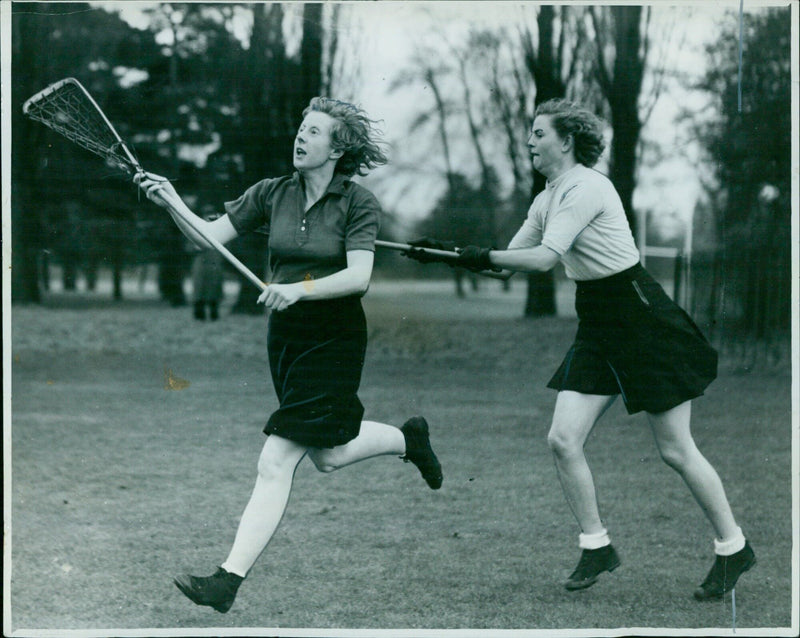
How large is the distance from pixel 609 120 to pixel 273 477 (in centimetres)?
258

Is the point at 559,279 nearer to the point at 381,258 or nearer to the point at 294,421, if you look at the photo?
the point at 381,258

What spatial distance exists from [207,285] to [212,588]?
5.60m

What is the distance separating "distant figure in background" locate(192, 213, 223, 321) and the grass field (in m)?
0.19

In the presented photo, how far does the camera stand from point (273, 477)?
3453 mm

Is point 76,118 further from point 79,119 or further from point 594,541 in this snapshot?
point 594,541

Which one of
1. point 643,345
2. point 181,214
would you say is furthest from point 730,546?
point 181,214

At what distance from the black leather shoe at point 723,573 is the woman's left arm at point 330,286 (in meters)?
1.65

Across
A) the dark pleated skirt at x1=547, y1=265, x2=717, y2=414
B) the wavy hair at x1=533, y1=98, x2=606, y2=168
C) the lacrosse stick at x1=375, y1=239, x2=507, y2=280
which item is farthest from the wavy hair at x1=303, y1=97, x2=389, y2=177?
the dark pleated skirt at x1=547, y1=265, x2=717, y2=414

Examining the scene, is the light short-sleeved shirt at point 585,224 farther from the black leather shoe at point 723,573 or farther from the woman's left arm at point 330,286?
the black leather shoe at point 723,573

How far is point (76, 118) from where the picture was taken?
361 cm

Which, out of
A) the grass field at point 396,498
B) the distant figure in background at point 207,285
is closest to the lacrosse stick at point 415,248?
the grass field at point 396,498

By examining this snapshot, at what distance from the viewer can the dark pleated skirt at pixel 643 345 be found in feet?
12.2

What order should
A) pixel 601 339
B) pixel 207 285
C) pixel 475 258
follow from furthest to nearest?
pixel 207 285, pixel 601 339, pixel 475 258

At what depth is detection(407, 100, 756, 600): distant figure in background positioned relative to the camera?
12.0 ft
